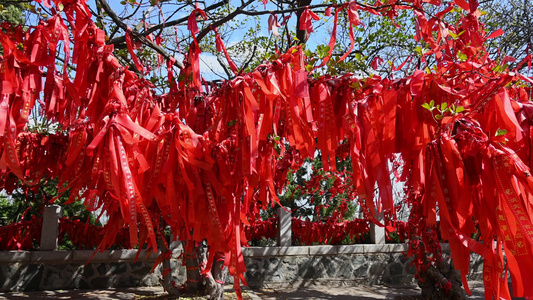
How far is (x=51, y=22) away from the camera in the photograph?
6.10ft

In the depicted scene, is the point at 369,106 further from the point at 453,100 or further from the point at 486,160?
the point at 486,160

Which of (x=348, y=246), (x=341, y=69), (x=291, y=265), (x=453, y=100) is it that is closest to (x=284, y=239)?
(x=291, y=265)

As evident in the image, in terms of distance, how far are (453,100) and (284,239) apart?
479 centimetres

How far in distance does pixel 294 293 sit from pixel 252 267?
2.60ft

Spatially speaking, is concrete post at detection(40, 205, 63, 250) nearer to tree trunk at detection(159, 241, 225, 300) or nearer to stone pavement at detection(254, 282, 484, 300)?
tree trunk at detection(159, 241, 225, 300)

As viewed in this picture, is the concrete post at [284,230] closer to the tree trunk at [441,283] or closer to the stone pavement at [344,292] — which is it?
the stone pavement at [344,292]

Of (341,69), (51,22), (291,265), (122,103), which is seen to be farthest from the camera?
(291,265)

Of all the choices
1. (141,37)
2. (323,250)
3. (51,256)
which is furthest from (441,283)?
(51,256)

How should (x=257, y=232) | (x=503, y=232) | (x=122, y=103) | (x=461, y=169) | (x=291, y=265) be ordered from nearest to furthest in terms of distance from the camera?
1. (x=503, y=232)
2. (x=461, y=169)
3. (x=122, y=103)
4. (x=291, y=265)
5. (x=257, y=232)

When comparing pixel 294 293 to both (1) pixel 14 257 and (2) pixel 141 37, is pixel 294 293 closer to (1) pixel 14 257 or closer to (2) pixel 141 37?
(1) pixel 14 257

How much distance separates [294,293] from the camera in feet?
18.5

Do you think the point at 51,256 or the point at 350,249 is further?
the point at 350,249

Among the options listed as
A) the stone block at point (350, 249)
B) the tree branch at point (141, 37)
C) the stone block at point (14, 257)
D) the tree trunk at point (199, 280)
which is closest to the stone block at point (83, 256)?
the stone block at point (14, 257)

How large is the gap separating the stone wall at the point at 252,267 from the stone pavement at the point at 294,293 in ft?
0.53
